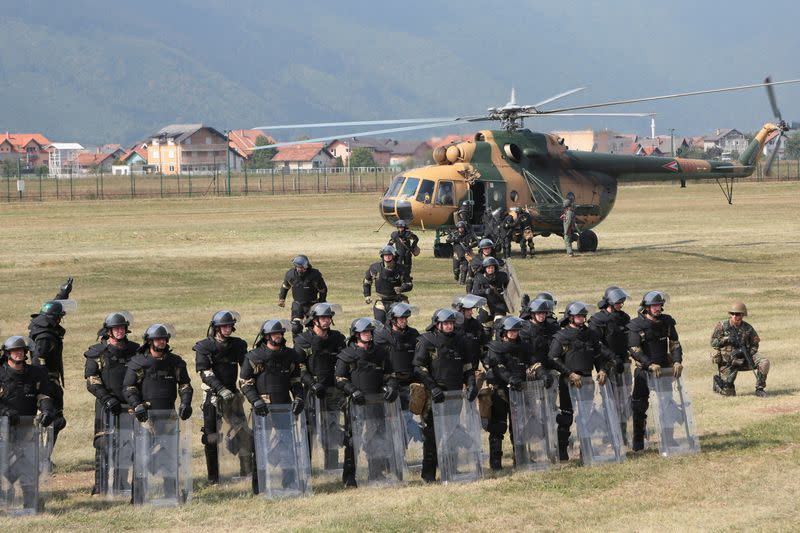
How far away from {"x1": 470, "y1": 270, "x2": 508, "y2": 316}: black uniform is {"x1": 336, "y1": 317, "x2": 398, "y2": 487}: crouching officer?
695 centimetres

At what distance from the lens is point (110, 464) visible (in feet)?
43.0

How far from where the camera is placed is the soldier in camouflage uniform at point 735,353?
17.7 metres

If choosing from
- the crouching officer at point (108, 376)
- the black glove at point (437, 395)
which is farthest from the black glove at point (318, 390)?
the crouching officer at point (108, 376)

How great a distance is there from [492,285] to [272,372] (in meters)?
7.81

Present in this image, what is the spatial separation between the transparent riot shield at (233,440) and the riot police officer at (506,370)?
8.83ft

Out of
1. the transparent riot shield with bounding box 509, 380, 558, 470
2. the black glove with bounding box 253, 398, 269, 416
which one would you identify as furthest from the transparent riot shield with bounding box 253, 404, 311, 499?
the transparent riot shield with bounding box 509, 380, 558, 470

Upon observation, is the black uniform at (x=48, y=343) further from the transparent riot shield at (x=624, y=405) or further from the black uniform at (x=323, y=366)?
the transparent riot shield at (x=624, y=405)

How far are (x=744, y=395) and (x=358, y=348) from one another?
23.6ft

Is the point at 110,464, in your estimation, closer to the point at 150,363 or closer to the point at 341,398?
the point at 150,363

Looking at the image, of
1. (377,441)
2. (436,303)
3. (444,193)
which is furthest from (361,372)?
(444,193)

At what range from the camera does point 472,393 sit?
531 inches

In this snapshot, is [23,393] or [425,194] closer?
[23,393]

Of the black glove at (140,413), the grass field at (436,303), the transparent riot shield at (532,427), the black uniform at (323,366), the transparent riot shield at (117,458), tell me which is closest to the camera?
the grass field at (436,303)

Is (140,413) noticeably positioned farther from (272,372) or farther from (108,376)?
(272,372)
